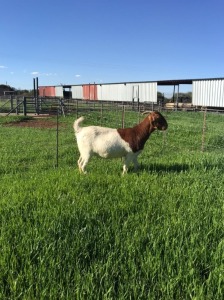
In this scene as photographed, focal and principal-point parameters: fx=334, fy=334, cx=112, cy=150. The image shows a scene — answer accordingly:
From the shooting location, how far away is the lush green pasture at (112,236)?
271 cm

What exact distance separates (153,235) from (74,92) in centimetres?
5740

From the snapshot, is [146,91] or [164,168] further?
[146,91]

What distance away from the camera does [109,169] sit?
699 cm

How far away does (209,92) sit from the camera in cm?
3022

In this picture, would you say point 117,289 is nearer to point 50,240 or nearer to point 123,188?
point 50,240

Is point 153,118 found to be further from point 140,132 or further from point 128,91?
point 128,91

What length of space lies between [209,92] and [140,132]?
25.3 metres

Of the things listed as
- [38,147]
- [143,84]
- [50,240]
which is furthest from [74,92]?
[50,240]

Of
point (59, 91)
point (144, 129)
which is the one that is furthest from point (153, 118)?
point (59, 91)

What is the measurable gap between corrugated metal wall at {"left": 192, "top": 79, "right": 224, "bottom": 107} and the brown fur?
23.5 metres

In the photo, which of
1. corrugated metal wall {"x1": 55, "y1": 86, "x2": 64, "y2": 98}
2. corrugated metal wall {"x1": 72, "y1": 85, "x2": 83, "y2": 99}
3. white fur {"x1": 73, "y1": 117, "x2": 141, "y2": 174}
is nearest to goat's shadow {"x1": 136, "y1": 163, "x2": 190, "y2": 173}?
white fur {"x1": 73, "y1": 117, "x2": 141, "y2": 174}

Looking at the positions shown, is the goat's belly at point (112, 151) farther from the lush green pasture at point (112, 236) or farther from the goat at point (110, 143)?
the lush green pasture at point (112, 236)

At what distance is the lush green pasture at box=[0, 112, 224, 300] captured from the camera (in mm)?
2713

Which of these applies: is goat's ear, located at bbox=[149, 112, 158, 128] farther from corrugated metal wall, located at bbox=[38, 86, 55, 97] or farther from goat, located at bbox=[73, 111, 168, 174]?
corrugated metal wall, located at bbox=[38, 86, 55, 97]
